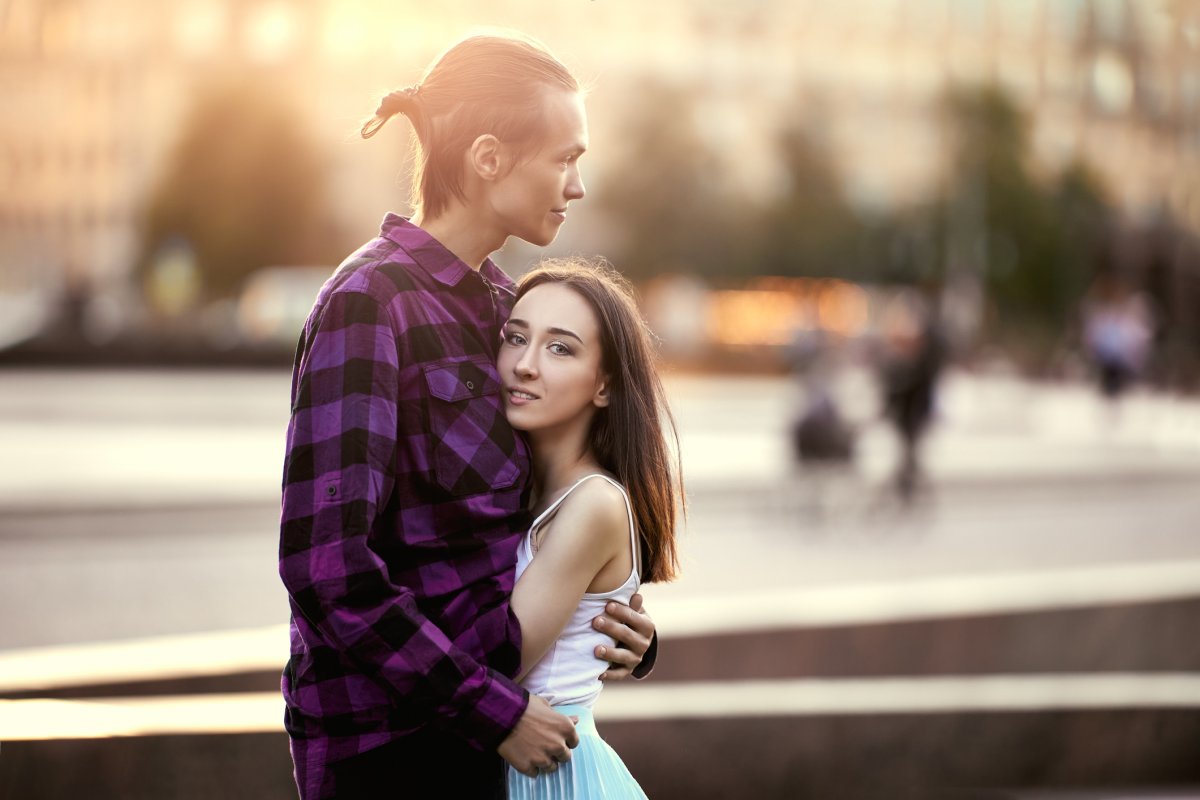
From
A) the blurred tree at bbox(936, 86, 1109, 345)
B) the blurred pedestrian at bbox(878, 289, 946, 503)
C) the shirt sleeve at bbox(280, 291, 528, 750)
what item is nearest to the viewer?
the shirt sleeve at bbox(280, 291, 528, 750)

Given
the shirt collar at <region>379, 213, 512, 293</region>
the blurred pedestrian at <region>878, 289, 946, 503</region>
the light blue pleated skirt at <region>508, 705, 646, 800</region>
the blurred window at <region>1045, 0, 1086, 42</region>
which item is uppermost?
the blurred window at <region>1045, 0, 1086, 42</region>

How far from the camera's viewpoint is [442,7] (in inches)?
2675

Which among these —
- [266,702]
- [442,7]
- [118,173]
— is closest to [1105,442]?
[266,702]

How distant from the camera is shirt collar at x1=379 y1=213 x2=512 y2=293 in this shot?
7.13ft

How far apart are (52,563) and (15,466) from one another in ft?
15.1

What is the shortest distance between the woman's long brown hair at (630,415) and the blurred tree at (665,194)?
44.0m

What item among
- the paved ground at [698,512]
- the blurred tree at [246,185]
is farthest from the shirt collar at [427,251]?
the blurred tree at [246,185]

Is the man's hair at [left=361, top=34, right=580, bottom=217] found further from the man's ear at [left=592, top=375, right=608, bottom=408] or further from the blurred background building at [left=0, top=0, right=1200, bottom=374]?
the blurred background building at [left=0, top=0, right=1200, bottom=374]

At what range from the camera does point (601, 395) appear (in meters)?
2.32

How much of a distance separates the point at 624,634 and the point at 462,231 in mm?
694

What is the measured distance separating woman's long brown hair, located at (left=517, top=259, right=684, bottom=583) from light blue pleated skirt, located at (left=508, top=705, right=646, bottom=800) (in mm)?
289

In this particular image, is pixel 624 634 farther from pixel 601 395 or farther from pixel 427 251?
pixel 427 251

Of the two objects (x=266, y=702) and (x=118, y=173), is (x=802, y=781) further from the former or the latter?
(x=118, y=173)

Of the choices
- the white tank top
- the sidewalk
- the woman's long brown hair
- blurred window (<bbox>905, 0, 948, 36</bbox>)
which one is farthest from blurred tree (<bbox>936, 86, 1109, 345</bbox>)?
the white tank top
